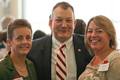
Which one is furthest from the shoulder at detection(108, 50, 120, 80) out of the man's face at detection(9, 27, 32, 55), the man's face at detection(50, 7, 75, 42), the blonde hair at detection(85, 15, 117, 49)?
the man's face at detection(9, 27, 32, 55)

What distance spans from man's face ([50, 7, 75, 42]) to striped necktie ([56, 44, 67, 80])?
149 millimetres

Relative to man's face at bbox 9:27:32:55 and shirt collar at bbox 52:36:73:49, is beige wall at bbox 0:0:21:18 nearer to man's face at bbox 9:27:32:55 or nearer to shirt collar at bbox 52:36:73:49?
shirt collar at bbox 52:36:73:49

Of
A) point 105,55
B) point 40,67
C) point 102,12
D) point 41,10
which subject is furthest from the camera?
point 41,10

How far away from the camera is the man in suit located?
3.03 meters

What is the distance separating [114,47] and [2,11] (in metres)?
5.28

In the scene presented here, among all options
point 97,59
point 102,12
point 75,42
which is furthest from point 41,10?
point 97,59

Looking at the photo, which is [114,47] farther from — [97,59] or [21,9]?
[21,9]

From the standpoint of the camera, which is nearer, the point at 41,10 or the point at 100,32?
the point at 100,32

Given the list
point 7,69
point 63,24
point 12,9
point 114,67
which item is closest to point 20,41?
point 7,69

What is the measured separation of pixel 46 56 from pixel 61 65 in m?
0.19

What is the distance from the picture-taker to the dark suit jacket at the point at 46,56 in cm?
309

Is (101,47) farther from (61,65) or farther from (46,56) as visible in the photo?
(46,56)

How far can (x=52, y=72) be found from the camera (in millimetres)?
3098

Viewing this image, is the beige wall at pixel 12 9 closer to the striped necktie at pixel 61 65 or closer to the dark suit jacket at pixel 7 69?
the striped necktie at pixel 61 65
